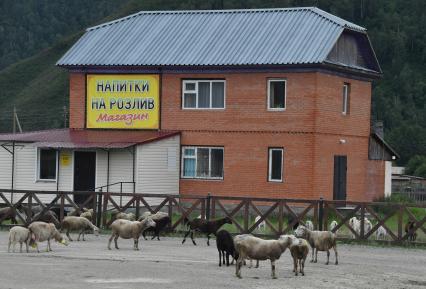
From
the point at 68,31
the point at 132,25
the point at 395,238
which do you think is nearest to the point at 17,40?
the point at 68,31

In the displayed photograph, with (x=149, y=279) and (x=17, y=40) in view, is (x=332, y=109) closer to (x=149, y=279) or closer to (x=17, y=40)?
(x=149, y=279)

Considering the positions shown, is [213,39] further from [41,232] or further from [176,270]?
[176,270]

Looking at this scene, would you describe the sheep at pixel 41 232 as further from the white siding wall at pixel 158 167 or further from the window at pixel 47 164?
the window at pixel 47 164

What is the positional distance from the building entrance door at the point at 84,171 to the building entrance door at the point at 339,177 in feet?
30.9

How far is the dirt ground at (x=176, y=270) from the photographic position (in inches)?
745

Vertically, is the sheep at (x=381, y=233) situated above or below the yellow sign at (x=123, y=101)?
below

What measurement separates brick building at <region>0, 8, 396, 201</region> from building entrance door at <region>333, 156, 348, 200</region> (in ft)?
0.18

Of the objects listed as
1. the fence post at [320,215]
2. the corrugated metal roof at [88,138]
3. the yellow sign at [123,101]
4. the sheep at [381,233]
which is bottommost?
the sheep at [381,233]

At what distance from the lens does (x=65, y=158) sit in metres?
40.1

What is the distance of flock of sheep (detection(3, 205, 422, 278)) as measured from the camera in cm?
2058

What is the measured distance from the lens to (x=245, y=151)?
3972cm

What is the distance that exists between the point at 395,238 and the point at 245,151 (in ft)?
38.9

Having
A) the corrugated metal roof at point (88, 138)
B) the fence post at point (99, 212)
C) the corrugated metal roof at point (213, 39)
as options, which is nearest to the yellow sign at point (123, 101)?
the corrugated metal roof at point (88, 138)

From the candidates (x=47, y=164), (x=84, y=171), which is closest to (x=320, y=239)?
(x=84, y=171)
